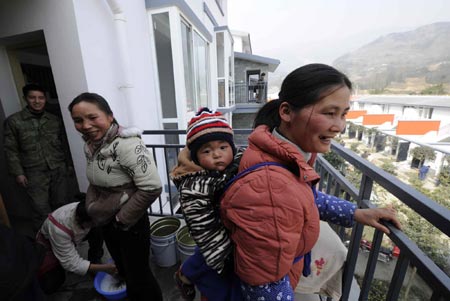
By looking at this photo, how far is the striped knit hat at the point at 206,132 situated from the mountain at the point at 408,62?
185 ft

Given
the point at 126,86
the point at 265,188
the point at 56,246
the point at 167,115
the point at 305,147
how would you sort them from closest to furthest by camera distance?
1. the point at 265,188
2. the point at 305,147
3. the point at 56,246
4. the point at 126,86
5. the point at 167,115

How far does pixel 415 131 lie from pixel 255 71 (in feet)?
55.1

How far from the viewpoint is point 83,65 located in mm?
1972

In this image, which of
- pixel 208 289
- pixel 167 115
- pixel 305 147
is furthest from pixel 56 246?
pixel 167 115

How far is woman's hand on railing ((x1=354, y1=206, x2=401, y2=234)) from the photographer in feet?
2.89

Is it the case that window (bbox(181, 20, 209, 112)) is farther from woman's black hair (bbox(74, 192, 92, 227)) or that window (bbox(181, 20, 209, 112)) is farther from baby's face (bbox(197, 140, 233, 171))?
baby's face (bbox(197, 140, 233, 171))

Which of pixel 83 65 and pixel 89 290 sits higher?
pixel 83 65

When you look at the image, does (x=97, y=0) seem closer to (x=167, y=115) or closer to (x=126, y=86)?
(x=126, y=86)

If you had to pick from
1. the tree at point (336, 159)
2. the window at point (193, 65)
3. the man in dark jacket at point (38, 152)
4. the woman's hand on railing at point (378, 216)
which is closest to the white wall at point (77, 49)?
the man in dark jacket at point (38, 152)

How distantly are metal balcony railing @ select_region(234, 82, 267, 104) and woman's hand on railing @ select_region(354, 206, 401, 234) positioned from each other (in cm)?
1358

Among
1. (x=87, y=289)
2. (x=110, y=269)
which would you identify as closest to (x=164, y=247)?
(x=110, y=269)

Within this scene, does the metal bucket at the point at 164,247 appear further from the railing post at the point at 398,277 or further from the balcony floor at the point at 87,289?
the railing post at the point at 398,277

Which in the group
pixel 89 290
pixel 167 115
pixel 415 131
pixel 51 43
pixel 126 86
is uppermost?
pixel 51 43

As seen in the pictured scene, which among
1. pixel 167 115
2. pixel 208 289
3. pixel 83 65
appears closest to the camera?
pixel 208 289
